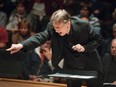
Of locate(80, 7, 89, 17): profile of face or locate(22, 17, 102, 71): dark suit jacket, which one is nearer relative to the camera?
locate(22, 17, 102, 71): dark suit jacket

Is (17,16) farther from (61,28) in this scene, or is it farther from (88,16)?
(61,28)

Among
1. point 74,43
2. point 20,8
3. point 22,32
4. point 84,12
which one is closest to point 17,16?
point 20,8

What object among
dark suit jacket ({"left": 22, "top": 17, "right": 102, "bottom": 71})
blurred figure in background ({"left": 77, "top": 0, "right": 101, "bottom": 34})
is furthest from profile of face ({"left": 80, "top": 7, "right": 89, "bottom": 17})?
dark suit jacket ({"left": 22, "top": 17, "right": 102, "bottom": 71})

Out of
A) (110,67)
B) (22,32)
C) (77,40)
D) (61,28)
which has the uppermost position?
(61,28)

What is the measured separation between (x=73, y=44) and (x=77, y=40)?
4cm

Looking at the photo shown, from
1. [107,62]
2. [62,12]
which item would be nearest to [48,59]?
[107,62]

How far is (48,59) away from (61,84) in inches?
16.4

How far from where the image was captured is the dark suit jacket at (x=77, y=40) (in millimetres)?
2402

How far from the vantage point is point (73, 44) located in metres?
2.45

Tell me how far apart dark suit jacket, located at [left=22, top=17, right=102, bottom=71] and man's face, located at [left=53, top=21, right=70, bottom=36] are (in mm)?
103

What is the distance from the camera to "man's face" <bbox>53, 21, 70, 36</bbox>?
7.39 ft

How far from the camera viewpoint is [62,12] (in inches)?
90.0

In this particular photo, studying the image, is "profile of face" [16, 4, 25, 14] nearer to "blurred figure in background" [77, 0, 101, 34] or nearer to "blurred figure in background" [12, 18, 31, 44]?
"blurred figure in background" [12, 18, 31, 44]

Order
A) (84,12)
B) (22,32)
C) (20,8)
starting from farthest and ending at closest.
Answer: (20,8), (84,12), (22,32)
